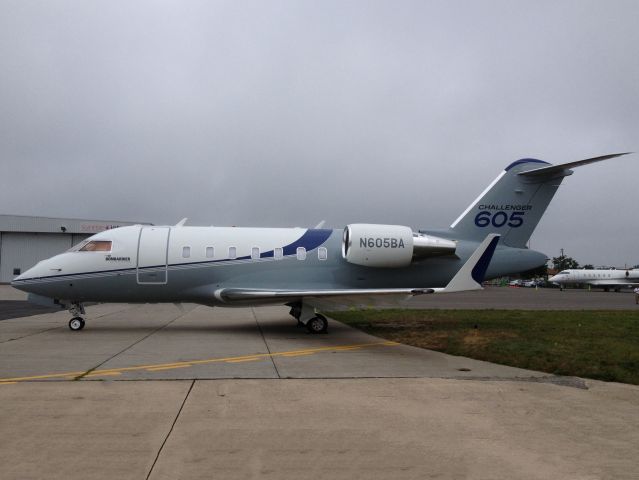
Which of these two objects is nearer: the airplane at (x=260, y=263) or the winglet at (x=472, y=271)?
the winglet at (x=472, y=271)

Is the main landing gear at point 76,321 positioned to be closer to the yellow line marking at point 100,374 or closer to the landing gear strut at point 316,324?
the landing gear strut at point 316,324

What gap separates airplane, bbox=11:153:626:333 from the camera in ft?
47.9

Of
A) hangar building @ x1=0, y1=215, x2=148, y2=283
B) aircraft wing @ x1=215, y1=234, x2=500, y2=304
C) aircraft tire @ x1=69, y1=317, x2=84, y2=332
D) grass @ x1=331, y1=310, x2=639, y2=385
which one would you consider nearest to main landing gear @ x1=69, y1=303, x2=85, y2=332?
aircraft tire @ x1=69, y1=317, x2=84, y2=332

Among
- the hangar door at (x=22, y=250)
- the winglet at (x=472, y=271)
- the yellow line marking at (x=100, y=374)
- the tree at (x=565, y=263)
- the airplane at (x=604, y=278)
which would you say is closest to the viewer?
the yellow line marking at (x=100, y=374)

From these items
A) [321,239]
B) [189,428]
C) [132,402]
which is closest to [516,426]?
[189,428]

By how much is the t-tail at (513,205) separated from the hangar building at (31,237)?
49.2 m

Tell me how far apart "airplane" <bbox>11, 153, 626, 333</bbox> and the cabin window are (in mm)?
30

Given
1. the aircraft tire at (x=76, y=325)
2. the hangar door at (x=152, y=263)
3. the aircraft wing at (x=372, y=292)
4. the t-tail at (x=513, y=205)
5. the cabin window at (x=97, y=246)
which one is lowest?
the aircraft tire at (x=76, y=325)

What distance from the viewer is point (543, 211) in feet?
52.9

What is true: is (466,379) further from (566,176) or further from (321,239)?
(566,176)

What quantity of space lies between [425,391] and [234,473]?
3.69 metres

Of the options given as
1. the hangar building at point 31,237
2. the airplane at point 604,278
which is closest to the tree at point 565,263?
the airplane at point 604,278

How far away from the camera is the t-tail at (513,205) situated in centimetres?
1598

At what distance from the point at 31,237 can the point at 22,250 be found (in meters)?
1.72
